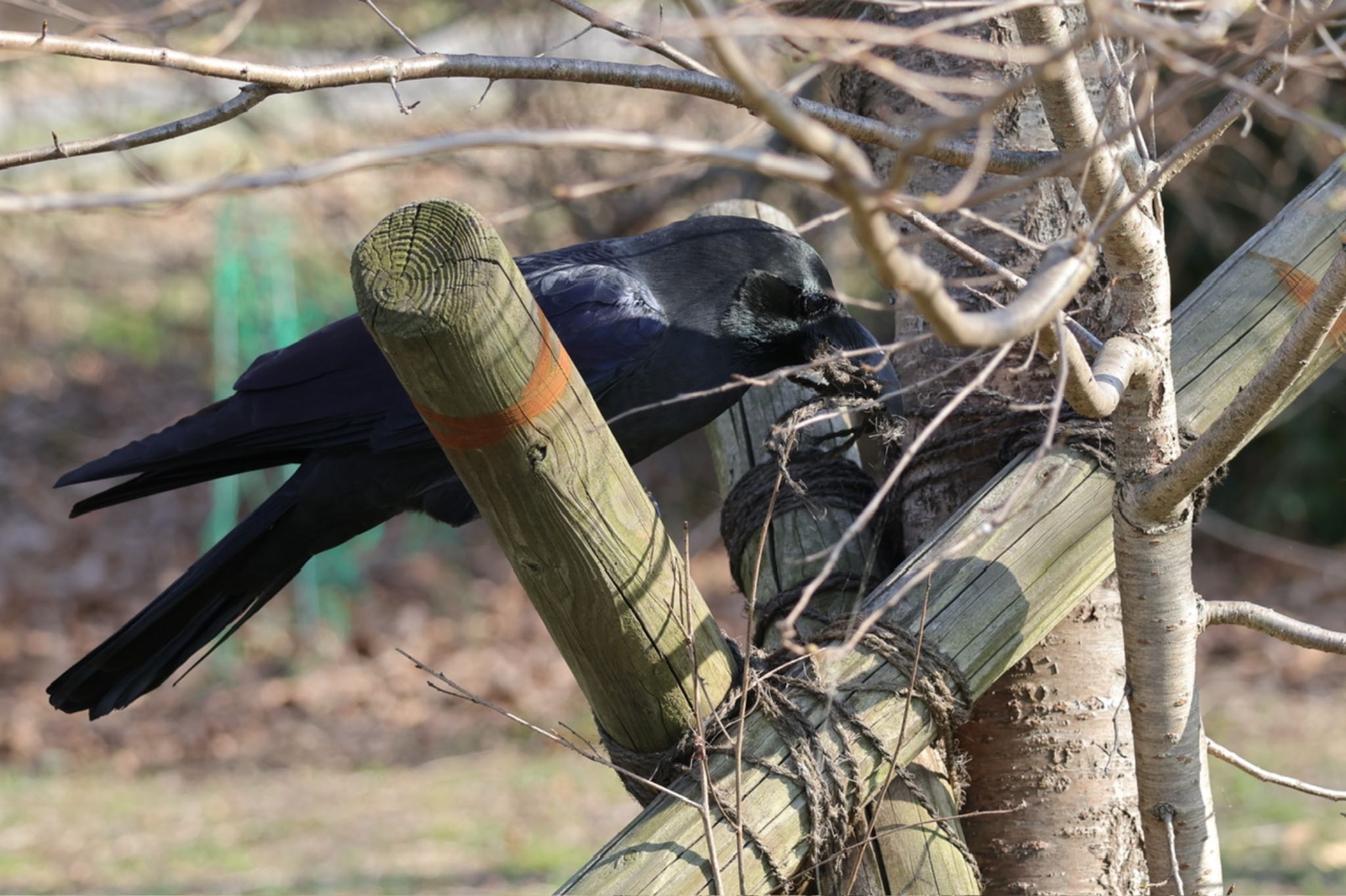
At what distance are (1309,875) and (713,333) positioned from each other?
310 centimetres

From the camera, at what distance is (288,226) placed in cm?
844

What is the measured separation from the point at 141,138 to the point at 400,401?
3.33 feet

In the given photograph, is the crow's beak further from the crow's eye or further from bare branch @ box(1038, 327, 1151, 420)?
bare branch @ box(1038, 327, 1151, 420)

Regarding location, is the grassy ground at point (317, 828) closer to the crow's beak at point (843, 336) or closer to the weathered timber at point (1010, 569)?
the crow's beak at point (843, 336)

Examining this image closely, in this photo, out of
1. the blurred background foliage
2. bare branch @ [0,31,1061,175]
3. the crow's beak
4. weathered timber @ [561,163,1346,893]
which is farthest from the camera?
the blurred background foliage

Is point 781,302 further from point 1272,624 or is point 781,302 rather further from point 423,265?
point 423,265

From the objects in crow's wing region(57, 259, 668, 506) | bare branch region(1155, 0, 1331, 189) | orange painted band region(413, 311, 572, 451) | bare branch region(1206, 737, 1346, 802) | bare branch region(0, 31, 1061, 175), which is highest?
crow's wing region(57, 259, 668, 506)

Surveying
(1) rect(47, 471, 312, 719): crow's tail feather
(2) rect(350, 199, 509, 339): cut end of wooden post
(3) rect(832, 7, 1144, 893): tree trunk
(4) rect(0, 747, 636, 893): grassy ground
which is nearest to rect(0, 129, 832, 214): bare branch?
(2) rect(350, 199, 509, 339): cut end of wooden post

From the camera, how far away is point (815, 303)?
260cm

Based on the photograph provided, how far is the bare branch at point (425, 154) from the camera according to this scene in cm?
85

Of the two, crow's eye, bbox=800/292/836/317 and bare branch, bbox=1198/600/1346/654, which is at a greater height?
crow's eye, bbox=800/292/836/317

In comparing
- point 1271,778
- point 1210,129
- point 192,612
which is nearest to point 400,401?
point 192,612

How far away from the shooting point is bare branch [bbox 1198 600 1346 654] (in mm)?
1903

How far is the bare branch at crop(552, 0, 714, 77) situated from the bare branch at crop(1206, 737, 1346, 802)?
1323 mm
